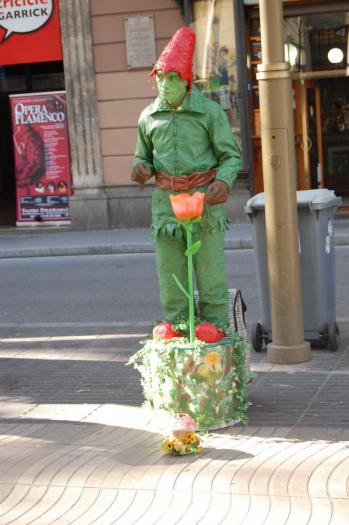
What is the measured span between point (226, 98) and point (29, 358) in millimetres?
9784

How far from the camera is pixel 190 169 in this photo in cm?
597

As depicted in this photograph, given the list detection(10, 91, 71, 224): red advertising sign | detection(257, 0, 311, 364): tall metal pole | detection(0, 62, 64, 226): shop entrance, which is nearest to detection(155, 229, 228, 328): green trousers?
detection(257, 0, 311, 364): tall metal pole

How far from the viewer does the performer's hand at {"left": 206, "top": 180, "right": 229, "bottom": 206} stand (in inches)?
230

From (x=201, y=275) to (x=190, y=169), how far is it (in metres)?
0.61

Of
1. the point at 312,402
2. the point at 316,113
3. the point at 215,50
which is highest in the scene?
the point at 215,50

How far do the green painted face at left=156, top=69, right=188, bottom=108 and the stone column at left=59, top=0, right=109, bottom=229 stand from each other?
38.7 feet

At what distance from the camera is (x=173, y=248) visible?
610 cm

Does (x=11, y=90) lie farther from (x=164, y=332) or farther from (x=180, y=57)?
(x=164, y=332)

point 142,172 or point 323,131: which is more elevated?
A: point 323,131

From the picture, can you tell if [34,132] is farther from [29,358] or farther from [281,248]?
[281,248]

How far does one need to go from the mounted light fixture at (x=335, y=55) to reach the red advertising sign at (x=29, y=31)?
4.54 metres

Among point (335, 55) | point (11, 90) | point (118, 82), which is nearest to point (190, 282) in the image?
point (335, 55)

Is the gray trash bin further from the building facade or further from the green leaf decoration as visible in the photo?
the building facade

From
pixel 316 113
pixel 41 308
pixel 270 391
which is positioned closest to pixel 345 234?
pixel 316 113
